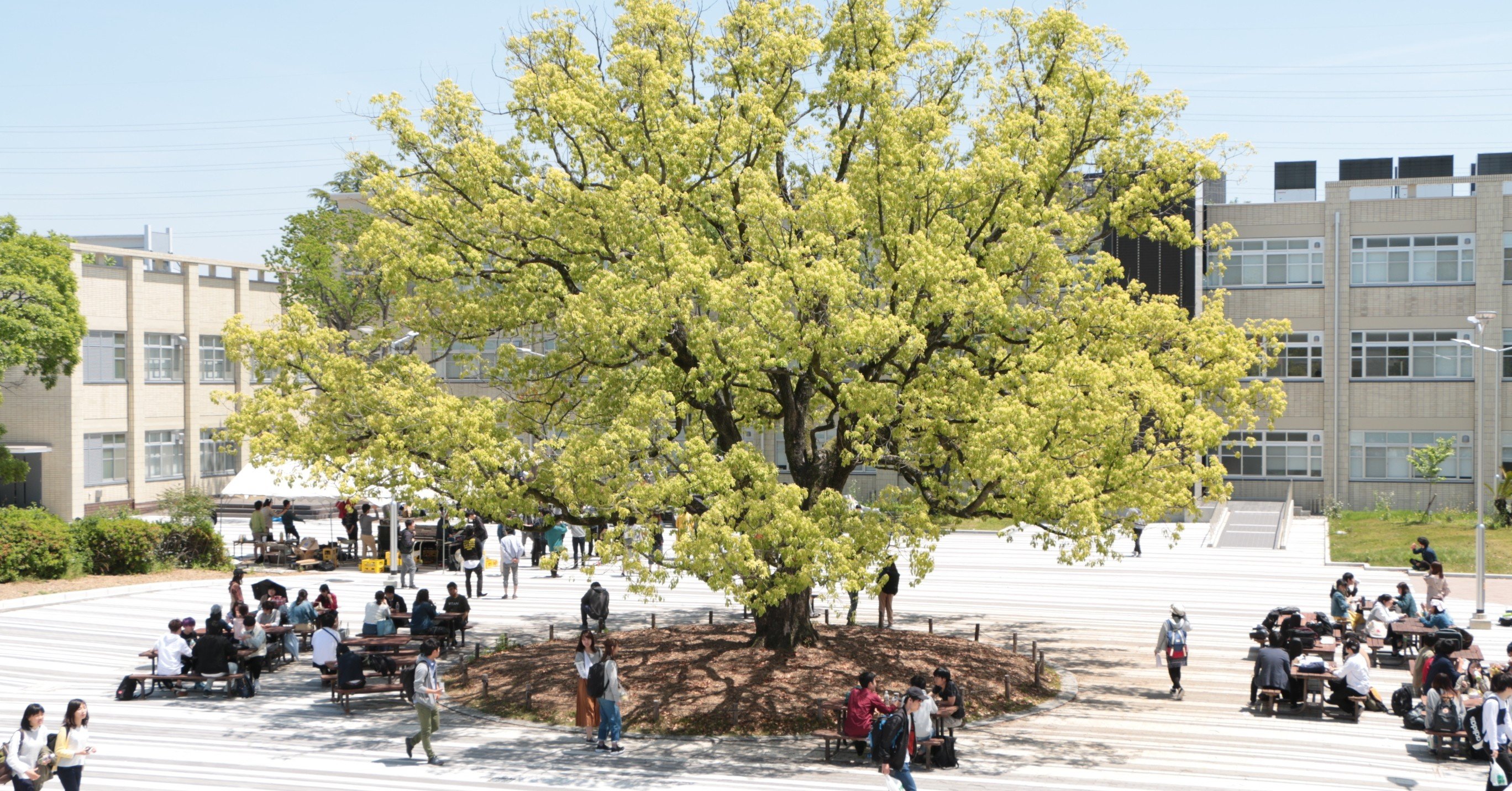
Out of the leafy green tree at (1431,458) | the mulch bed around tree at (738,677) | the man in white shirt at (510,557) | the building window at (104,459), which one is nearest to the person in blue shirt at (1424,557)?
the mulch bed around tree at (738,677)

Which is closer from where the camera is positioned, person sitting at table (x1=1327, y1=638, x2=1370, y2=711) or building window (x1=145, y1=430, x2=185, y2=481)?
person sitting at table (x1=1327, y1=638, x2=1370, y2=711)

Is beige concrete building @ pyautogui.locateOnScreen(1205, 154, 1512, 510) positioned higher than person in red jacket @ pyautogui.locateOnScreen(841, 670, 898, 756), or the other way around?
beige concrete building @ pyautogui.locateOnScreen(1205, 154, 1512, 510)

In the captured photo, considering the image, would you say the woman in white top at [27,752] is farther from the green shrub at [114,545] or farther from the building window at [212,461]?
the building window at [212,461]

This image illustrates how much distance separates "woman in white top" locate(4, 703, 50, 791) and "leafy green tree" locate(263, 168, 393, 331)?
49.9 meters

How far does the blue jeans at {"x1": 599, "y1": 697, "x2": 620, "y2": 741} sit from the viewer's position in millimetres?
18688

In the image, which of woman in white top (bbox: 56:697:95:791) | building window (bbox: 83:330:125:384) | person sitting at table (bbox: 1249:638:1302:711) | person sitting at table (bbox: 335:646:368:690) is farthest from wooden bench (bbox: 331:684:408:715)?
building window (bbox: 83:330:125:384)

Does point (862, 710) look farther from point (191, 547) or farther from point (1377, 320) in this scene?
point (1377, 320)

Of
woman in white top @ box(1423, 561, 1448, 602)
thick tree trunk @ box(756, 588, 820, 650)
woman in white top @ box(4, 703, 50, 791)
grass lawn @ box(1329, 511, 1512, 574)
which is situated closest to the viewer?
woman in white top @ box(4, 703, 50, 791)

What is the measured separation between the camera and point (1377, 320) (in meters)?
53.4

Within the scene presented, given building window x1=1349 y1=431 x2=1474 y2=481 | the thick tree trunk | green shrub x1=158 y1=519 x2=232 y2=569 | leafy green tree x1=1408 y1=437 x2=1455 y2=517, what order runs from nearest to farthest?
the thick tree trunk → green shrub x1=158 y1=519 x2=232 y2=569 → leafy green tree x1=1408 y1=437 x2=1455 y2=517 → building window x1=1349 y1=431 x2=1474 y2=481

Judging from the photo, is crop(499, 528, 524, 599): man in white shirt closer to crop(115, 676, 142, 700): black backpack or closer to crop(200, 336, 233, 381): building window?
crop(115, 676, 142, 700): black backpack

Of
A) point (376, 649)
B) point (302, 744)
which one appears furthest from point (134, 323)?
point (302, 744)

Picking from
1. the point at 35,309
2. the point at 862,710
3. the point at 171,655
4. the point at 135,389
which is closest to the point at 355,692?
the point at 171,655

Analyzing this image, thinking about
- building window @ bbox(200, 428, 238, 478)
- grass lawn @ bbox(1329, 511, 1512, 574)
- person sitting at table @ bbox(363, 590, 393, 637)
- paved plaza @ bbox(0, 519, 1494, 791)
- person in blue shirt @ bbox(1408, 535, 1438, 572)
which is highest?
building window @ bbox(200, 428, 238, 478)
